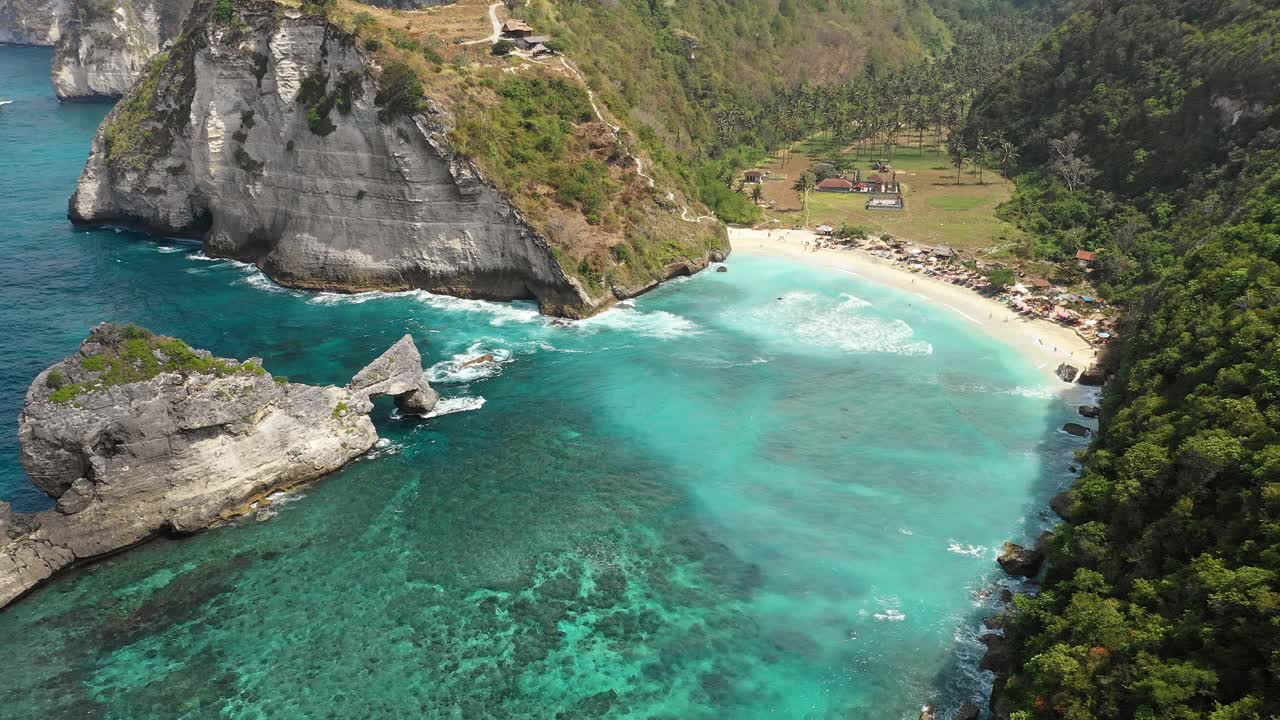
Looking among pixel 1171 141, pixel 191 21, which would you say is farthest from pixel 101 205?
pixel 1171 141

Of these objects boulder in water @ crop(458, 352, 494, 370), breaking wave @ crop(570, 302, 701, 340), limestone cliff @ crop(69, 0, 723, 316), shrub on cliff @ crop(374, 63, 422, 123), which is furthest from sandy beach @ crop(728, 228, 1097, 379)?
shrub on cliff @ crop(374, 63, 422, 123)

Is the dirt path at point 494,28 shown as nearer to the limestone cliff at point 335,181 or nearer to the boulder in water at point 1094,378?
the limestone cliff at point 335,181

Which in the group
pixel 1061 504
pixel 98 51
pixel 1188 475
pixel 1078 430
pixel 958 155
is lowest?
pixel 1061 504

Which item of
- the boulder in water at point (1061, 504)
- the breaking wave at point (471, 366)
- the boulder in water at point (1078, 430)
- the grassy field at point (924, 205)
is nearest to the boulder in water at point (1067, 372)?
the boulder in water at point (1078, 430)

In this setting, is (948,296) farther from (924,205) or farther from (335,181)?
(335,181)

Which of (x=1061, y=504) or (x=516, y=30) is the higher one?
(x=516, y=30)

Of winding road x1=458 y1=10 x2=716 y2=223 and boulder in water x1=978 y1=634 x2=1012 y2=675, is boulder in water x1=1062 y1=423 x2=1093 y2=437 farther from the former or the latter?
winding road x1=458 y1=10 x2=716 y2=223

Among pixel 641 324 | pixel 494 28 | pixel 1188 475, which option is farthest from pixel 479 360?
pixel 494 28
